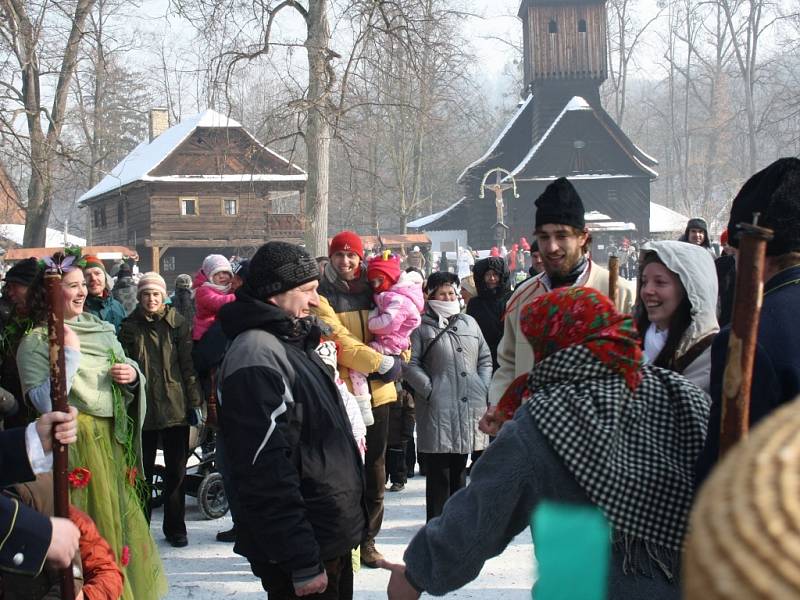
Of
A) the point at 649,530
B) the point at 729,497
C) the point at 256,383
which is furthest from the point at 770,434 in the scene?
the point at 256,383

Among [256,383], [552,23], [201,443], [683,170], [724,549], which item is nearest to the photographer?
[724,549]

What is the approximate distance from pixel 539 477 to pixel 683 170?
63730 mm

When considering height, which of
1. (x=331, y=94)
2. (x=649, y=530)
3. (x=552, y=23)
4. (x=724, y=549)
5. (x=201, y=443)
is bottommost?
(x=201, y=443)

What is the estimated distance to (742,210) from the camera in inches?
99.1

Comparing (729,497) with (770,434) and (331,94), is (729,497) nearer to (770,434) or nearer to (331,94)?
(770,434)

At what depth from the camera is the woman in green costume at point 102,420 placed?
467 cm

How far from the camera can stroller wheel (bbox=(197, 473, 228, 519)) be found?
7.24 meters

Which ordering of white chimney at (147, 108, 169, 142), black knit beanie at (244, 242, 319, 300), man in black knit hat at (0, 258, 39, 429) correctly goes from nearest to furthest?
1. black knit beanie at (244, 242, 319, 300)
2. man in black knit hat at (0, 258, 39, 429)
3. white chimney at (147, 108, 169, 142)

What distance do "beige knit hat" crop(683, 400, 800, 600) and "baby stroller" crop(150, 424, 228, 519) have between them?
674cm

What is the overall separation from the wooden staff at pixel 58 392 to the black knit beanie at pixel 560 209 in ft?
7.12

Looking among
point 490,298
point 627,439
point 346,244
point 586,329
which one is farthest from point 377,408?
point 627,439

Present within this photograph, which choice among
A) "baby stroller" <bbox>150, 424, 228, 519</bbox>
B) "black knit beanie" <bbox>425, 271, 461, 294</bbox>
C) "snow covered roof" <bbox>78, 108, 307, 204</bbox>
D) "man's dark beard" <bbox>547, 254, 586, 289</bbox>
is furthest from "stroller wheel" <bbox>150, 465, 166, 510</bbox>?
"snow covered roof" <bbox>78, 108, 307, 204</bbox>

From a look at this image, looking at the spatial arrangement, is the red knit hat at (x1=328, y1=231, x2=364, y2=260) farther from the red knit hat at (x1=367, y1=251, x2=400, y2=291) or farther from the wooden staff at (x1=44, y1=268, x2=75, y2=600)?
the wooden staff at (x1=44, y1=268, x2=75, y2=600)

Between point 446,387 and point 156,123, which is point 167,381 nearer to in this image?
point 446,387
